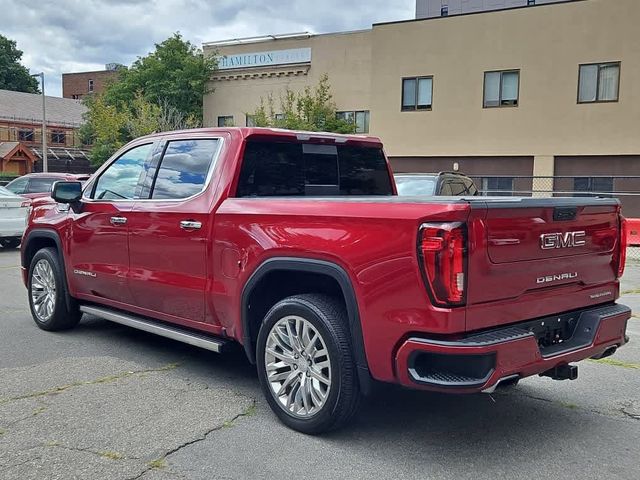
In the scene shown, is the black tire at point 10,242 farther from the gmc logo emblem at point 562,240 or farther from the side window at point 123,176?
the gmc logo emblem at point 562,240

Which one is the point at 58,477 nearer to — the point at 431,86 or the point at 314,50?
the point at 431,86

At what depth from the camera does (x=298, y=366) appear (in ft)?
14.0

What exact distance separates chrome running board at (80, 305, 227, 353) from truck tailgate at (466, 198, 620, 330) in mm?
2153

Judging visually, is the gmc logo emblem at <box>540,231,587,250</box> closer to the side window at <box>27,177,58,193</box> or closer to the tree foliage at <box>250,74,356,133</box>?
the side window at <box>27,177,58,193</box>

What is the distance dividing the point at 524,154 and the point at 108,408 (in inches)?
891

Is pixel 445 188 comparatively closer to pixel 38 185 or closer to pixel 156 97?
pixel 38 185

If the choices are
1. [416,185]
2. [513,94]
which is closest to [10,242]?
[416,185]

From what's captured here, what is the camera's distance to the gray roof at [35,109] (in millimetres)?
56594

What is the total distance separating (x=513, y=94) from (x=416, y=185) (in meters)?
15.1

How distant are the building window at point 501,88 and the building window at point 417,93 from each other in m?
2.30

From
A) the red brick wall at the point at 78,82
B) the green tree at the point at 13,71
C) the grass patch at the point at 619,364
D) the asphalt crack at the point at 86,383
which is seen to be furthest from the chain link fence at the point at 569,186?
the green tree at the point at 13,71

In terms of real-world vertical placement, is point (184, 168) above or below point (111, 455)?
above

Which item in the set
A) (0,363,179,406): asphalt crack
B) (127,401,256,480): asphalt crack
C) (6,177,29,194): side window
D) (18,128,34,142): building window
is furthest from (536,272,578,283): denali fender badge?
(18,128,34,142): building window

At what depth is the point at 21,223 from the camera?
14.2 meters
